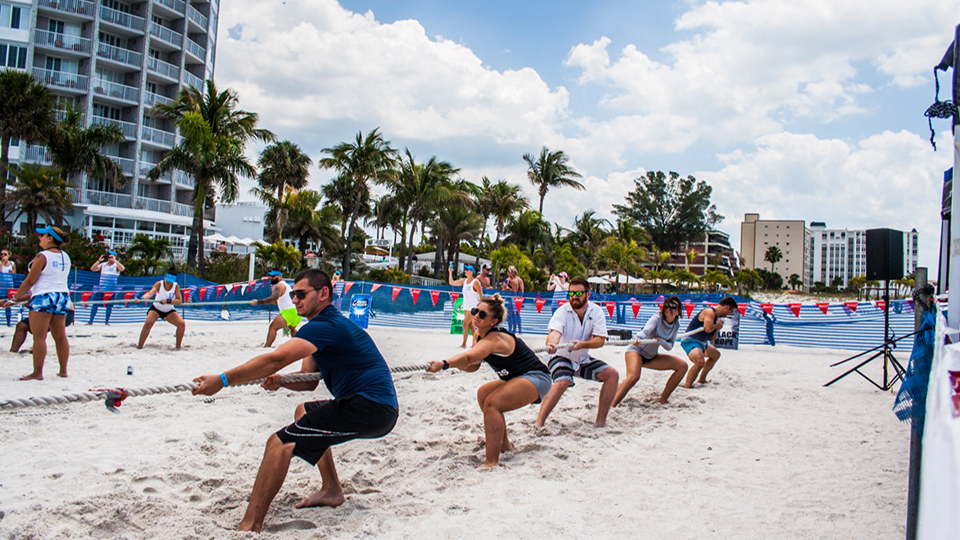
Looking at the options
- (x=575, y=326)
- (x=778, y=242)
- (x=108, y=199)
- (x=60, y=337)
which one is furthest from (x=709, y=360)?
(x=778, y=242)

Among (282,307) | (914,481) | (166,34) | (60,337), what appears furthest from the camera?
(166,34)

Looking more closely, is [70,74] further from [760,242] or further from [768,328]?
[760,242]

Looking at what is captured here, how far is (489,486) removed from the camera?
3932mm

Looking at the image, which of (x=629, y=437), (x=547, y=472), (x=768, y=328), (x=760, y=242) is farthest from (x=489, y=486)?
(x=760, y=242)

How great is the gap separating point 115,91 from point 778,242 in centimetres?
13126

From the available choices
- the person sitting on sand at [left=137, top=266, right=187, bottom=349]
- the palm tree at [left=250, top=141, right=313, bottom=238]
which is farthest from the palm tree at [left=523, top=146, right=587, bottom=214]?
the person sitting on sand at [left=137, top=266, right=187, bottom=349]

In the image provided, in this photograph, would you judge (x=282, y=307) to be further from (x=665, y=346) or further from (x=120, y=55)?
(x=120, y=55)

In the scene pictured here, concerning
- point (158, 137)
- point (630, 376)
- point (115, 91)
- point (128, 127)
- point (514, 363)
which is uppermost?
point (115, 91)

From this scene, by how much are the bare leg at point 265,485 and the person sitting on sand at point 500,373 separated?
136 centimetres

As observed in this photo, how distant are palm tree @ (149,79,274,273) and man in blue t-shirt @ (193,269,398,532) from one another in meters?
21.4

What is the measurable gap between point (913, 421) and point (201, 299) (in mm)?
15174

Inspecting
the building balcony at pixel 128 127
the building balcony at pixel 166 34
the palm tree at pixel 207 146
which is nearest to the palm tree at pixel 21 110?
the palm tree at pixel 207 146

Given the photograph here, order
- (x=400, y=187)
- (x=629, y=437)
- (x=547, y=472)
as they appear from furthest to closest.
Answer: (x=400, y=187) → (x=629, y=437) → (x=547, y=472)

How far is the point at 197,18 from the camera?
37.0 m
